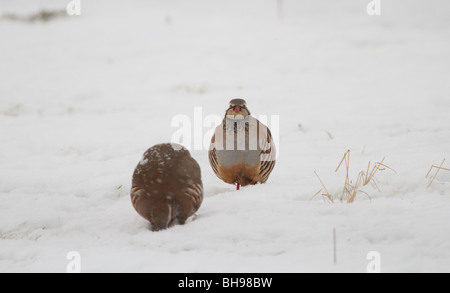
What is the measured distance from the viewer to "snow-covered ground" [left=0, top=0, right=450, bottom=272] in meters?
2.55

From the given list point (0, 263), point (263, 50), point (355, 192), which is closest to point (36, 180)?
point (0, 263)

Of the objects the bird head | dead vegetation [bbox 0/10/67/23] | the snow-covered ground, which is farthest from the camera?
dead vegetation [bbox 0/10/67/23]

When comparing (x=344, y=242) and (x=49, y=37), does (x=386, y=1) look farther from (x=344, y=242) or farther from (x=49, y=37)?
(x=344, y=242)

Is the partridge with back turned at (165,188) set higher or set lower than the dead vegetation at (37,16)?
lower

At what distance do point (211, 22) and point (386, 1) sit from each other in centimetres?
682

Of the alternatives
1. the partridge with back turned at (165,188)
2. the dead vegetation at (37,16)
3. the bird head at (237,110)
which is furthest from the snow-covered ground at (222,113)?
the dead vegetation at (37,16)

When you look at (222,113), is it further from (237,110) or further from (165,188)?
(165,188)

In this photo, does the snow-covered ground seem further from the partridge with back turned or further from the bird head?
the bird head

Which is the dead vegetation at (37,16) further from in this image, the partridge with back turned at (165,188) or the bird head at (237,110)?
the partridge with back turned at (165,188)

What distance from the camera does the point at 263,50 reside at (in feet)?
38.4

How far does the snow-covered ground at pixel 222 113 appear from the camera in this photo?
2.55m

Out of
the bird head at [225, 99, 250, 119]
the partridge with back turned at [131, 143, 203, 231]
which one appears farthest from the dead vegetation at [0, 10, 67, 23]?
the partridge with back turned at [131, 143, 203, 231]

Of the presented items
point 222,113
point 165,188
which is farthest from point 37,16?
point 165,188

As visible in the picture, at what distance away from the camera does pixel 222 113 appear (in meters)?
7.30
